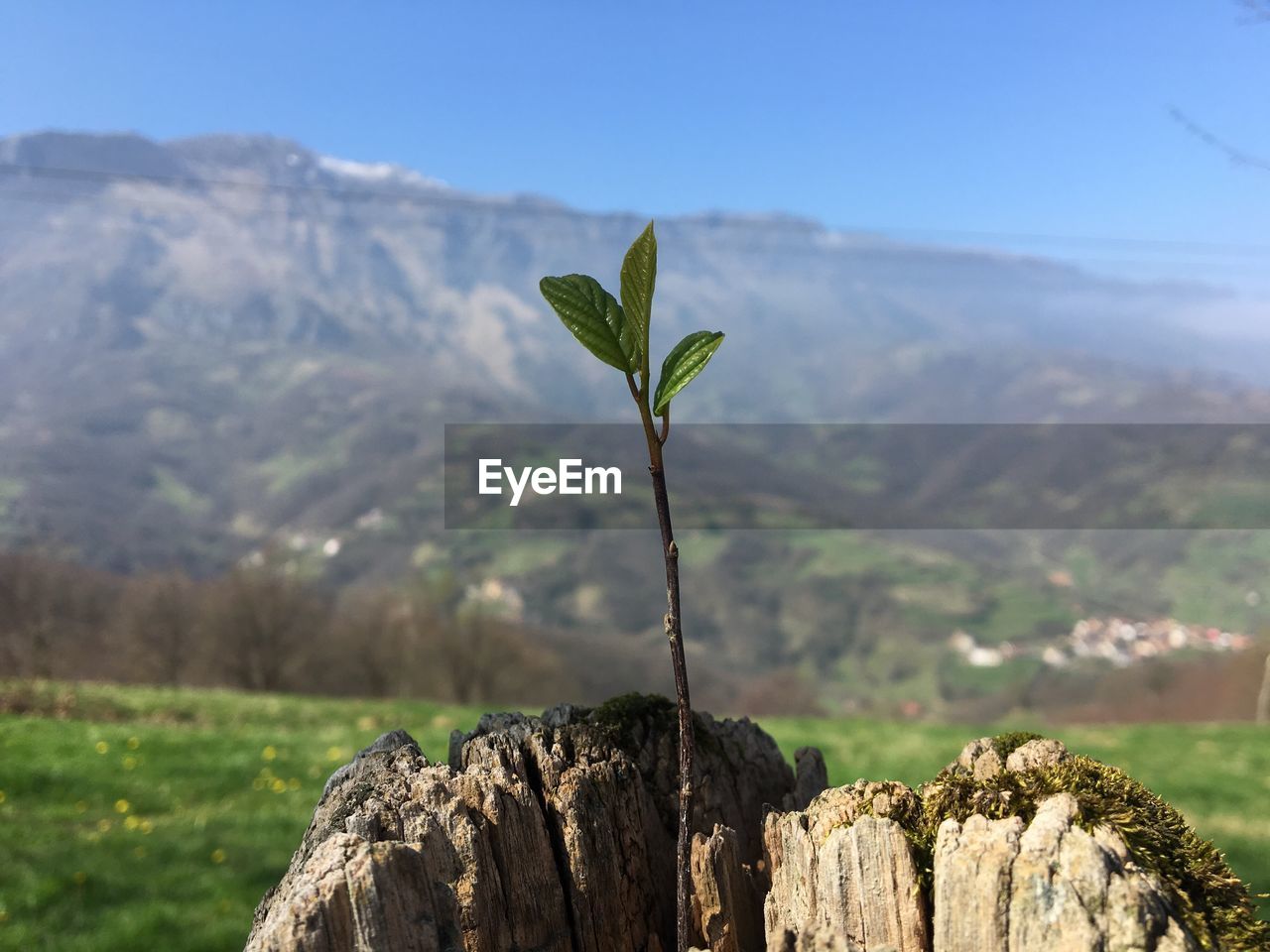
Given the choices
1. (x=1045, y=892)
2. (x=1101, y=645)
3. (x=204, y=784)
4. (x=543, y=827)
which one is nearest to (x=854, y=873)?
(x=1045, y=892)

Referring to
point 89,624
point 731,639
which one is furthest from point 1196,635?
point 89,624

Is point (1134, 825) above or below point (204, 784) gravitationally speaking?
above

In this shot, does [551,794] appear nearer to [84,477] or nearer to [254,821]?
[254,821]

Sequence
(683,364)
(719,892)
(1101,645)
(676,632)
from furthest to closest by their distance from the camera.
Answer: (1101,645)
(719,892)
(683,364)
(676,632)

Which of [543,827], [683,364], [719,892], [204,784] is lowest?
[204,784]

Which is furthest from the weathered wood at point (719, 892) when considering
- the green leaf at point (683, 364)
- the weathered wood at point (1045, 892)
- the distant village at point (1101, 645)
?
the distant village at point (1101, 645)

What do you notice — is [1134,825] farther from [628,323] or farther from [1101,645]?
[1101,645]

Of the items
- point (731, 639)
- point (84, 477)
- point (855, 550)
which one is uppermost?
point (84, 477)

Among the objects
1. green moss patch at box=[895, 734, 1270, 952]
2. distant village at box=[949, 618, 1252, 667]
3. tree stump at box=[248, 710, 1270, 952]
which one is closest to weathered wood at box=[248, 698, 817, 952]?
tree stump at box=[248, 710, 1270, 952]
